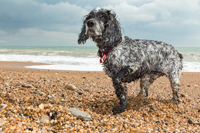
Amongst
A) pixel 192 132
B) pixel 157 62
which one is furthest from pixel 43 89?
pixel 192 132

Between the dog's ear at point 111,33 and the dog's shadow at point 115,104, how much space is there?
181cm

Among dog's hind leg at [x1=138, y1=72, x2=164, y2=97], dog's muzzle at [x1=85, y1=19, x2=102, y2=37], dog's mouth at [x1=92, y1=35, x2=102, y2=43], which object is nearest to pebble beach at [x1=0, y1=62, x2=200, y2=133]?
dog's hind leg at [x1=138, y1=72, x2=164, y2=97]

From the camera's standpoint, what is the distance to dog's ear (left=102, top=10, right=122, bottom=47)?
161 inches

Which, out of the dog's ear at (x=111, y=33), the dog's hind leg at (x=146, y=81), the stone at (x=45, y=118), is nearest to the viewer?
the stone at (x=45, y=118)

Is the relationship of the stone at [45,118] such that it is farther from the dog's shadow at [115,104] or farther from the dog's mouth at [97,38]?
the dog's mouth at [97,38]

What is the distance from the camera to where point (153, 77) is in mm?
5906

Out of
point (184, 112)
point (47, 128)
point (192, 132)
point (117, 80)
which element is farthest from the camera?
point (184, 112)

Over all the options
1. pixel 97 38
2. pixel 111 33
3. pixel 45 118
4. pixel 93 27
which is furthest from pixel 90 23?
pixel 45 118

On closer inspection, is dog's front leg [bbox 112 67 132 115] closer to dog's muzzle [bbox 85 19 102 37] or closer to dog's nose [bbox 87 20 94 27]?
dog's muzzle [bbox 85 19 102 37]

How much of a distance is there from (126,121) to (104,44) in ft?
6.23

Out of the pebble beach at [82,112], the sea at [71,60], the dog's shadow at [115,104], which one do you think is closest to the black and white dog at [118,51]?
the dog's shadow at [115,104]

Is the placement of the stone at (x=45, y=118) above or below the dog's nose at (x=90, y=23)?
below

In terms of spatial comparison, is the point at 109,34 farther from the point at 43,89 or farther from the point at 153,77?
the point at 43,89

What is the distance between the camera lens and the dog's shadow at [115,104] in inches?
188
